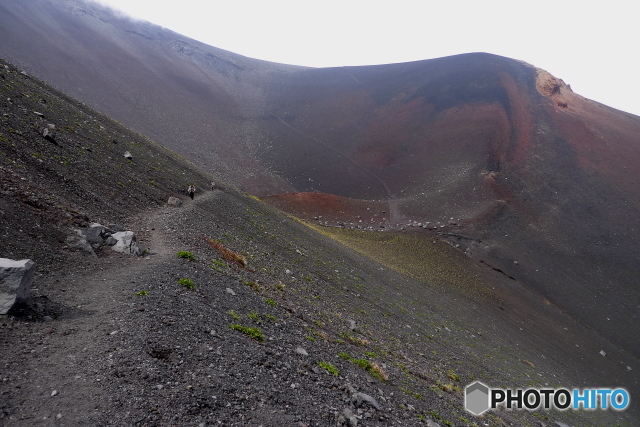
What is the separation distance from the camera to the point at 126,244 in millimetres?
13195

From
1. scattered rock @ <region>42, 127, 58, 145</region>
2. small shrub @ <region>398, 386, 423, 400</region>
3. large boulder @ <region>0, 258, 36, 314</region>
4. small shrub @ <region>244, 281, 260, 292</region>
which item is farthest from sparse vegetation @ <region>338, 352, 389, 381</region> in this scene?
scattered rock @ <region>42, 127, 58, 145</region>

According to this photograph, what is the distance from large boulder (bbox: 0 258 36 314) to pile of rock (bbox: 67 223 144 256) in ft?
14.6

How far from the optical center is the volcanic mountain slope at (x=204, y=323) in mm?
6891

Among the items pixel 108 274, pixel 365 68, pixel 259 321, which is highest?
pixel 365 68

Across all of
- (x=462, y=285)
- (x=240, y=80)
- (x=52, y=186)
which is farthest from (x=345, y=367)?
(x=240, y=80)

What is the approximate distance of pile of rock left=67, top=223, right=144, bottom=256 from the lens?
1218 cm

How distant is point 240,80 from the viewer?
4109 inches

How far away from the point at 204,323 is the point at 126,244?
576cm

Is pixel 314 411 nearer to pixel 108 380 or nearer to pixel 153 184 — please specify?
pixel 108 380

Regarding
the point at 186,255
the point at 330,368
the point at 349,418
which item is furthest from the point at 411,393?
the point at 186,255

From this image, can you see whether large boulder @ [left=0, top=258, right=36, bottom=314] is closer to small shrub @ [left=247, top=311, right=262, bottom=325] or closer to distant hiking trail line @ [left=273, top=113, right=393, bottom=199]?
small shrub @ [left=247, top=311, right=262, bottom=325]

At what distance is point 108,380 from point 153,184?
19.6 metres

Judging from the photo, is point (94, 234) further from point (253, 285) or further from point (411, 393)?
point (411, 393)

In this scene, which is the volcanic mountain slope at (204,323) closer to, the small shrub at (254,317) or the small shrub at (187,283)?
the small shrub at (254,317)
